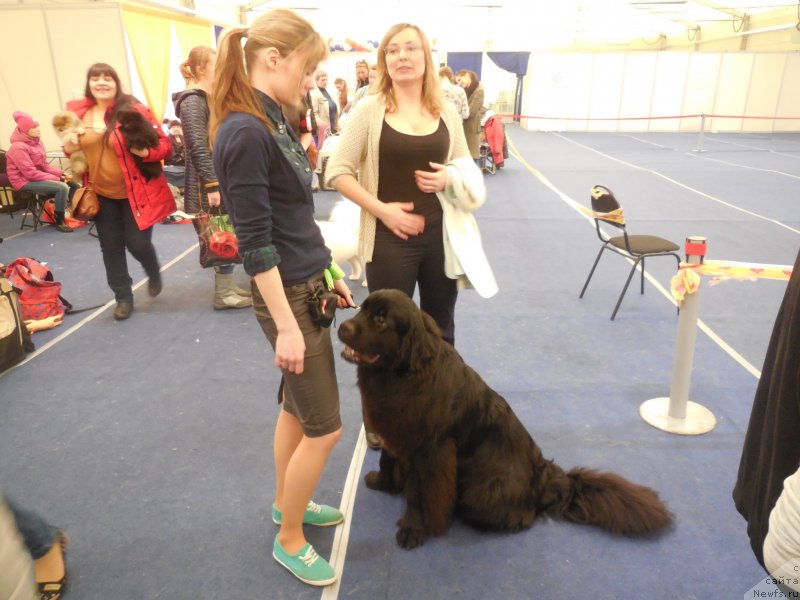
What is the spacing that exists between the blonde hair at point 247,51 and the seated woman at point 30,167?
6.12m

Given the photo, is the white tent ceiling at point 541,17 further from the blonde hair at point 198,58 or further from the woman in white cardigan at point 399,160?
the woman in white cardigan at point 399,160

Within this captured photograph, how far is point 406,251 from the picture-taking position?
2248 millimetres

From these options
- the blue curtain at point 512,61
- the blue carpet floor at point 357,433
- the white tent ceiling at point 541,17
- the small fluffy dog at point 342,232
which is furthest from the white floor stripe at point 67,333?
the blue curtain at point 512,61

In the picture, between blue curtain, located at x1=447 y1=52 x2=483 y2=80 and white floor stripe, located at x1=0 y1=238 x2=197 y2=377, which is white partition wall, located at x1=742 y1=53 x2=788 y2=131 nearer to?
blue curtain, located at x1=447 y1=52 x2=483 y2=80

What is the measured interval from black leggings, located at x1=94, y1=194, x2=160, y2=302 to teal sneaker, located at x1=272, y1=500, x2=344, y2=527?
8.59 ft

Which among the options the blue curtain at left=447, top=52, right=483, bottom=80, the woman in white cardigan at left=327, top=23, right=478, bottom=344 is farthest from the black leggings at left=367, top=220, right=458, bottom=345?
the blue curtain at left=447, top=52, right=483, bottom=80

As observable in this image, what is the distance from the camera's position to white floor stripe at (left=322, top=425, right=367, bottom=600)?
1.91 m

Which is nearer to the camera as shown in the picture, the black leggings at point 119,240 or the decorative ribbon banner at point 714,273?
the decorative ribbon banner at point 714,273

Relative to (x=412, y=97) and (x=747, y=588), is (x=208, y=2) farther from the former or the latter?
(x=747, y=588)

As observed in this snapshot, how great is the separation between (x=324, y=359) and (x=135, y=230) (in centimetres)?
294

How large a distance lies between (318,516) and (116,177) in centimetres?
284

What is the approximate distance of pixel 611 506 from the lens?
2.06 meters

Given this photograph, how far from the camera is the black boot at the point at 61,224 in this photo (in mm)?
6512

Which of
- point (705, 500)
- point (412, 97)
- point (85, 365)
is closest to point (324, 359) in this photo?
point (412, 97)
